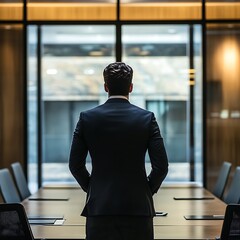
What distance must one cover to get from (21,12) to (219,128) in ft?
10.7

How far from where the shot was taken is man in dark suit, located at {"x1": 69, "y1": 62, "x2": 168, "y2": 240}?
257cm

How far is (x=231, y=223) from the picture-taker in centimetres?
279

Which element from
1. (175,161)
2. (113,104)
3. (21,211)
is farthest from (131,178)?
(175,161)

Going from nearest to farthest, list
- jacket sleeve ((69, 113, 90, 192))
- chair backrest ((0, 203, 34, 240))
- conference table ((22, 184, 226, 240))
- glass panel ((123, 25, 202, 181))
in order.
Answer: jacket sleeve ((69, 113, 90, 192)) < chair backrest ((0, 203, 34, 240)) < conference table ((22, 184, 226, 240)) < glass panel ((123, 25, 202, 181))

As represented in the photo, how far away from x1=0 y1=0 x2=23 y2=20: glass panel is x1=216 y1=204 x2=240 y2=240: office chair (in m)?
6.07

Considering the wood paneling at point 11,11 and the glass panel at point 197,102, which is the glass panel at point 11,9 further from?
the glass panel at point 197,102

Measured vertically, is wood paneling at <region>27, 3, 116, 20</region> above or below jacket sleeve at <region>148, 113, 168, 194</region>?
above

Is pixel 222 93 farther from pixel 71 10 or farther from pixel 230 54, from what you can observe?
pixel 71 10

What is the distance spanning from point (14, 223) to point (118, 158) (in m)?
0.69

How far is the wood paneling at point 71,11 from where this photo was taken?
323 inches

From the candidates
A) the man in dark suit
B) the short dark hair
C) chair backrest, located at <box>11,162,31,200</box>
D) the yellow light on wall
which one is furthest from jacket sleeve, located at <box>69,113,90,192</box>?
the yellow light on wall

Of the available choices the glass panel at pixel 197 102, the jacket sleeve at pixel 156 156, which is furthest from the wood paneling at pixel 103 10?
the jacket sleeve at pixel 156 156

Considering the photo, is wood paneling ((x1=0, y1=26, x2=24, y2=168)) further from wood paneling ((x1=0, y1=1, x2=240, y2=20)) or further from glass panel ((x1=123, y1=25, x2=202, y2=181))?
glass panel ((x1=123, y1=25, x2=202, y2=181))

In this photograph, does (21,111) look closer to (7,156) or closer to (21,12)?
(7,156)
